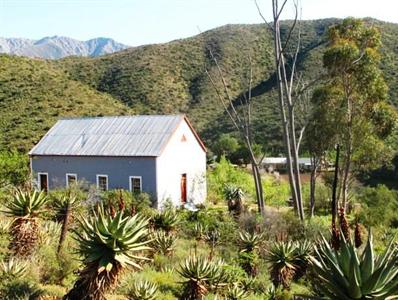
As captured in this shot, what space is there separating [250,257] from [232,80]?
61.8 metres

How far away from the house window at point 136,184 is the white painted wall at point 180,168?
1.10m

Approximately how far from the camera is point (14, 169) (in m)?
31.0

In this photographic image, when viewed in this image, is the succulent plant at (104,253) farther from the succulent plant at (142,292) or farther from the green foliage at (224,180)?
the green foliage at (224,180)

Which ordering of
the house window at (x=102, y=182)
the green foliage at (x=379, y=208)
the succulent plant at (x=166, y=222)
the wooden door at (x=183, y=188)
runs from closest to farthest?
the succulent plant at (x=166, y=222)
the green foliage at (x=379, y=208)
the house window at (x=102, y=182)
the wooden door at (x=183, y=188)

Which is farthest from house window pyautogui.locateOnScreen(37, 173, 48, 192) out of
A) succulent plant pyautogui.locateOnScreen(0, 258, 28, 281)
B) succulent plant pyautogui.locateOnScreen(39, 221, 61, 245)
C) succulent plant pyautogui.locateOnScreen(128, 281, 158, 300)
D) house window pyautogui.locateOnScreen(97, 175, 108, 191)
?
succulent plant pyautogui.locateOnScreen(128, 281, 158, 300)

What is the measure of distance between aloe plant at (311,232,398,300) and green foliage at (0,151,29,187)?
26.1m

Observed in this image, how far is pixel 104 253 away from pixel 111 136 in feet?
73.1

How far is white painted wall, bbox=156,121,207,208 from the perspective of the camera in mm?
27688

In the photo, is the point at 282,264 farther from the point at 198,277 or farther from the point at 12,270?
the point at 12,270

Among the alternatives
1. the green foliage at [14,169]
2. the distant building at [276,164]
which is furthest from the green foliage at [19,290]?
the distant building at [276,164]

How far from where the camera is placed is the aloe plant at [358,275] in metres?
5.58

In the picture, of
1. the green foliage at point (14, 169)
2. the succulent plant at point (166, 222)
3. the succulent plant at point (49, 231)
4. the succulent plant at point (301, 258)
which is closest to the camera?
the succulent plant at point (301, 258)

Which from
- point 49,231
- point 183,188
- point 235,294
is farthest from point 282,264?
point 183,188

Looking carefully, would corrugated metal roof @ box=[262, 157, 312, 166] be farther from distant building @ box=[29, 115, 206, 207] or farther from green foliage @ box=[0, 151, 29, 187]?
green foliage @ box=[0, 151, 29, 187]
